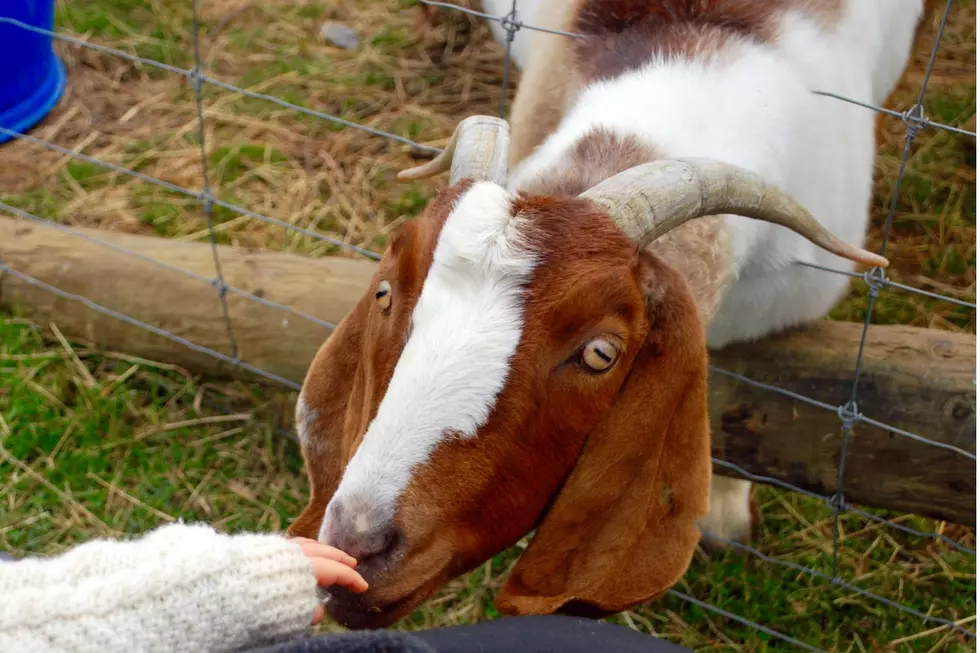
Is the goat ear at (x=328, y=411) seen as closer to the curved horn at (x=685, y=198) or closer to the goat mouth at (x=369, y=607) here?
the goat mouth at (x=369, y=607)

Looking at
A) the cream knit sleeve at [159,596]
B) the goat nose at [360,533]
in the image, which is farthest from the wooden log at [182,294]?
the cream knit sleeve at [159,596]

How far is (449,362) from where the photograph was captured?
1.61 metres

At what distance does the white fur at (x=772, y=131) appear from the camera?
89.3 inches

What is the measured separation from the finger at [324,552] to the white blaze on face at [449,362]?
2.8 inches

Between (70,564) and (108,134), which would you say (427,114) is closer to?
(108,134)

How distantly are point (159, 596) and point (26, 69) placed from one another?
11.7 ft

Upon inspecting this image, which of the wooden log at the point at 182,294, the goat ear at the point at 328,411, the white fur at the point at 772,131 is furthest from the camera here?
the wooden log at the point at 182,294

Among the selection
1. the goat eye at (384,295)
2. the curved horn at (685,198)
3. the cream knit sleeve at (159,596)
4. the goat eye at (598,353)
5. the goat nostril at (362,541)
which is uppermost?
the curved horn at (685,198)

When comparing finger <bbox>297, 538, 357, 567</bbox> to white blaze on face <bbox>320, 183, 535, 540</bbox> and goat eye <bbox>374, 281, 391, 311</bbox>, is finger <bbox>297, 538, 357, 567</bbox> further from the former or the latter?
goat eye <bbox>374, 281, 391, 311</bbox>

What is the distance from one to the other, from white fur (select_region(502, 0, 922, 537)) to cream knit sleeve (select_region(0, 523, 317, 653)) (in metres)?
1.11

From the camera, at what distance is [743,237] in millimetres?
2299

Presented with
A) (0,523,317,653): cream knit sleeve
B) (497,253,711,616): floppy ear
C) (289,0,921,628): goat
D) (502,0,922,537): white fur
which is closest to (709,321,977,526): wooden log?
(502,0,922,537): white fur

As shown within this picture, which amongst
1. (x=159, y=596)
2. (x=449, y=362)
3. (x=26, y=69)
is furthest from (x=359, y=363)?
(x=26, y=69)

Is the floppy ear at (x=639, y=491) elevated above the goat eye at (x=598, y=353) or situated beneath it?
situated beneath
